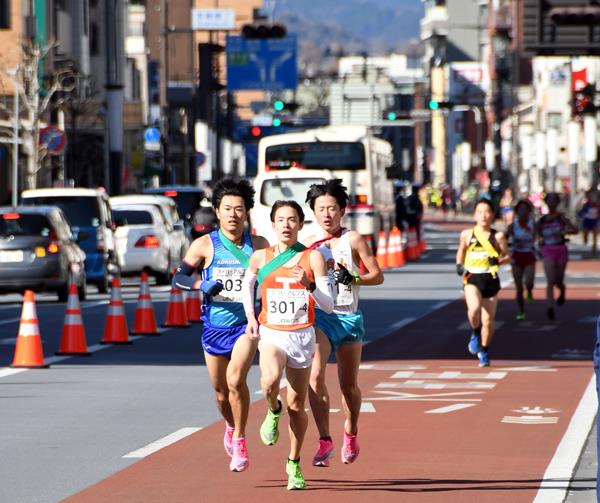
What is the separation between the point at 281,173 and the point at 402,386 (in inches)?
1055

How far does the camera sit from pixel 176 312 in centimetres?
2509

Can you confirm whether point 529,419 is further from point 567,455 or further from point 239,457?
point 239,457

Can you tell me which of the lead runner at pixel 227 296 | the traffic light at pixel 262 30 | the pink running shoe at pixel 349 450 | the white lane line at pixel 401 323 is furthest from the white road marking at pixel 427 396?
the traffic light at pixel 262 30

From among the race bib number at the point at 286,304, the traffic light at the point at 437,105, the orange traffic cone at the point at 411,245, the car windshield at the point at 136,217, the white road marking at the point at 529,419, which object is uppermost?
the traffic light at the point at 437,105

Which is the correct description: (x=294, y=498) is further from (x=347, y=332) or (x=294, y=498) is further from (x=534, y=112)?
(x=534, y=112)

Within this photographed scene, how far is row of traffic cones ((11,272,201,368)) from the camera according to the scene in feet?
61.6

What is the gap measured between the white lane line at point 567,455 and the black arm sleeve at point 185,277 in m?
2.30

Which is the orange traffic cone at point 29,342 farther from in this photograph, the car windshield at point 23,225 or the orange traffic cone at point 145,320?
the car windshield at point 23,225

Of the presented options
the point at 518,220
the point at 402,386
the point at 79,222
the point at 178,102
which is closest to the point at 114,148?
the point at 79,222

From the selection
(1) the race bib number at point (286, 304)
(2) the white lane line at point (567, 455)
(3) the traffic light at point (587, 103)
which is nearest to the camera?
(1) the race bib number at point (286, 304)

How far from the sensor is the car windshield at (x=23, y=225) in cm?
3094

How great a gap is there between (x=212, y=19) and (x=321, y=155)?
1729 inches

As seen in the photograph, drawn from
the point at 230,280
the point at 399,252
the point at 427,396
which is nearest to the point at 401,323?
the point at 427,396

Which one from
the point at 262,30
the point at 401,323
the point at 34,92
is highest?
the point at 262,30
